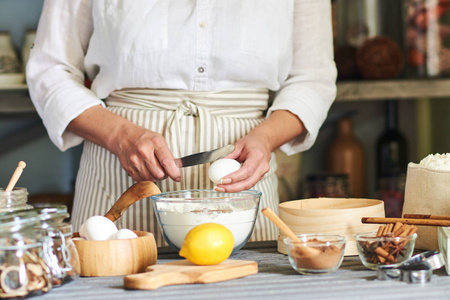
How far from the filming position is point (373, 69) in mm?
2303

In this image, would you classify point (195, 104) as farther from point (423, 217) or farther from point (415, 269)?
point (415, 269)

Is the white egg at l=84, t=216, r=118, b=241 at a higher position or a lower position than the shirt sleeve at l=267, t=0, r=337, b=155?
lower

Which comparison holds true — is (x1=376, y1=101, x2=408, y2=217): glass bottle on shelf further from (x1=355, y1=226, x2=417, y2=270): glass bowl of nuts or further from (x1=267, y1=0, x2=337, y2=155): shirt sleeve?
(x1=355, y1=226, x2=417, y2=270): glass bowl of nuts

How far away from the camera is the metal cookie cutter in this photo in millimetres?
901

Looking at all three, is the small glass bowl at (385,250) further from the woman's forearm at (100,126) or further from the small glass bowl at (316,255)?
the woman's forearm at (100,126)

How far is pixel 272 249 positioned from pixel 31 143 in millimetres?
1722

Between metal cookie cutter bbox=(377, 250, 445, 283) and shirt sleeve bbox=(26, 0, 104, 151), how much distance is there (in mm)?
877

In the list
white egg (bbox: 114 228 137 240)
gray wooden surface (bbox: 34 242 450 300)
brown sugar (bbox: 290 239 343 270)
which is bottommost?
gray wooden surface (bbox: 34 242 450 300)

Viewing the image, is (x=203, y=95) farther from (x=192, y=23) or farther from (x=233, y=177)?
(x=233, y=177)

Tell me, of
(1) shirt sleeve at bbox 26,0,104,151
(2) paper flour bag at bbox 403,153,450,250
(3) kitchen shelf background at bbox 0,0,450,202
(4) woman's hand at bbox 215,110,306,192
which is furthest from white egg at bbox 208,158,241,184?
(3) kitchen shelf background at bbox 0,0,450,202

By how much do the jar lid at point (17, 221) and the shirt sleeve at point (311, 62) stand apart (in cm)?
89

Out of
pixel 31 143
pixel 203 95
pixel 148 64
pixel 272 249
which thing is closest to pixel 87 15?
pixel 148 64

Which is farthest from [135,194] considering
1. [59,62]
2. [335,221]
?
[59,62]

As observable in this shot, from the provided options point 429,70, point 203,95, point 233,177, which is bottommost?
point 233,177
